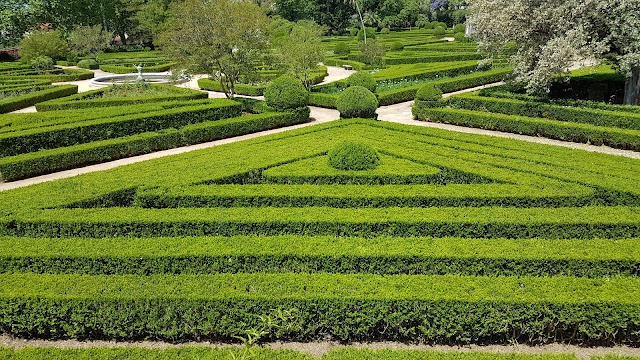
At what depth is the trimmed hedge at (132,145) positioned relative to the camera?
44.6 ft

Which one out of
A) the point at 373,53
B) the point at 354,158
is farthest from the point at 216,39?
the point at 373,53

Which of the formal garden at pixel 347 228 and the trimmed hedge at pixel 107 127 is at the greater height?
the trimmed hedge at pixel 107 127

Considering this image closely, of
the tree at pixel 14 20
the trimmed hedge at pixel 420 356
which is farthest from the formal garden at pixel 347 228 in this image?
the tree at pixel 14 20

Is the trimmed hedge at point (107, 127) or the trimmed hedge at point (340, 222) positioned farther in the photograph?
the trimmed hedge at point (107, 127)

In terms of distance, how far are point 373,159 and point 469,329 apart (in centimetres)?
526

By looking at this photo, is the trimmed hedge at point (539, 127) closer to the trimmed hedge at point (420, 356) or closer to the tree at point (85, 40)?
the trimmed hedge at point (420, 356)

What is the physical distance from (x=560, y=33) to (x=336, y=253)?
14282 millimetres

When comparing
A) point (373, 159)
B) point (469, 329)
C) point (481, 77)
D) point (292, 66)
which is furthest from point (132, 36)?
point (469, 329)

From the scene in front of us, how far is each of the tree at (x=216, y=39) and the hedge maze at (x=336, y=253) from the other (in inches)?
437

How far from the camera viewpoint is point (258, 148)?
13.0m

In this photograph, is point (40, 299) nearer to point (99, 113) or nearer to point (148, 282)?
point (148, 282)

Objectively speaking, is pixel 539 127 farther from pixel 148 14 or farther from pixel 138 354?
pixel 148 14

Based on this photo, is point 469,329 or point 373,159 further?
point 373,159

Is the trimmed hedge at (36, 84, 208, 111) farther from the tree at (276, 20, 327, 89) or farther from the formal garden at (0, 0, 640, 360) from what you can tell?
the tree at (276, 20, 327, 89)
